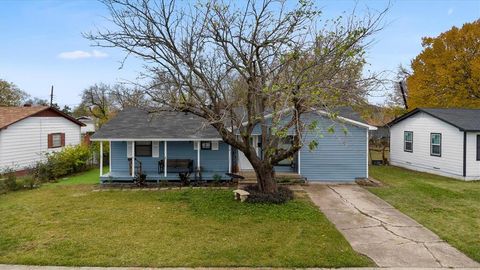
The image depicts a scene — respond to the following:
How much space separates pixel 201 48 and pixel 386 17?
5528 mm

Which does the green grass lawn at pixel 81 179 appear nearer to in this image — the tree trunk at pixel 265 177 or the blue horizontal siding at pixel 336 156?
the tree trunk at pixel 265 177

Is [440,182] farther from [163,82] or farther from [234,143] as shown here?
[163,82]

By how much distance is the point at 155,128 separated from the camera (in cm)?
1536

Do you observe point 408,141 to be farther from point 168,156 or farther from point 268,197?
point 168,156

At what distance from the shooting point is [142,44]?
10.1 m

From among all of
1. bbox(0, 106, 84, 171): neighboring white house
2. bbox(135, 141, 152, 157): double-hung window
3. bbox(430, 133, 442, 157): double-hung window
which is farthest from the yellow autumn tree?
bbox(0, 106, 84, 171): neighboring white house

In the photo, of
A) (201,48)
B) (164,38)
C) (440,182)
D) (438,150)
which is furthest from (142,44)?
(438,150)

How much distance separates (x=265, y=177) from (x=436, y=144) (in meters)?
11.3

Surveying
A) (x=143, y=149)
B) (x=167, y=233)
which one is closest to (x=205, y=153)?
(x=143, y=149)

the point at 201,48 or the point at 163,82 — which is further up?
the point at 201,48

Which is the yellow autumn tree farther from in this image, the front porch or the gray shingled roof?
the gray shingled roof

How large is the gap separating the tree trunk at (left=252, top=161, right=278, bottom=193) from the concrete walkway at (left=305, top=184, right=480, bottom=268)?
1.52 meters

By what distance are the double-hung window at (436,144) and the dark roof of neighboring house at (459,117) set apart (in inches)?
39.3

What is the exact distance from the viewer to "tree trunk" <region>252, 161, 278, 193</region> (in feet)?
35.2
